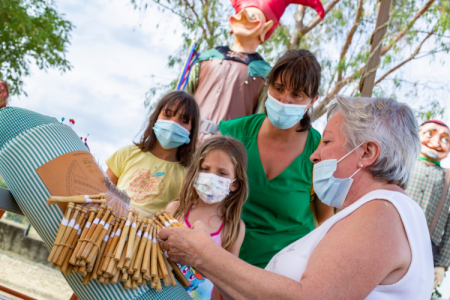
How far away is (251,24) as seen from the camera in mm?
3959

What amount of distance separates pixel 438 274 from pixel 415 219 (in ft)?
11.7

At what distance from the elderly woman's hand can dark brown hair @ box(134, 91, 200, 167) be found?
154cm

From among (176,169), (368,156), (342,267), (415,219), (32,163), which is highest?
(368,156)

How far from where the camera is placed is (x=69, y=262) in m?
1.28

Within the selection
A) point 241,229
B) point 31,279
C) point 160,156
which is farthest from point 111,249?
point 31,279

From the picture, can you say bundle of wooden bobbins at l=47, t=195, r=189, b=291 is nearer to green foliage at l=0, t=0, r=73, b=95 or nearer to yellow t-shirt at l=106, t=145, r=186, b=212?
yellow t-shirt at l=106, t=145, r=186, b=212

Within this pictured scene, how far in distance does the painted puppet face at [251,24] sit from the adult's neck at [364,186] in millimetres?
2739

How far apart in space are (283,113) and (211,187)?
2.14 ft

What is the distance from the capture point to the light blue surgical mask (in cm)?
155

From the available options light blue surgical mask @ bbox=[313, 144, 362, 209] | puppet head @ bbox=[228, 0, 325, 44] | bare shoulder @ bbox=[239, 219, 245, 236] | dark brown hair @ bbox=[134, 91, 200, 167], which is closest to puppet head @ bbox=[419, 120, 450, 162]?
puppet head @ bbox=[228, 0, 325, 44]

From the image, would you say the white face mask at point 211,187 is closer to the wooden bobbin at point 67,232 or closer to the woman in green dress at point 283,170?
the woman in green dress at point 283,170

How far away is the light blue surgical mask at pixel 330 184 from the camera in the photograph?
5.08 feet

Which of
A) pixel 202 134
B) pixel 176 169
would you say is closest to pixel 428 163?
pixel 202 134

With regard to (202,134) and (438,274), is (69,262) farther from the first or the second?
(438,274)
